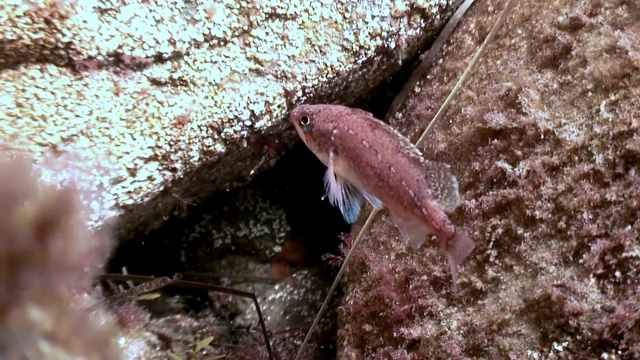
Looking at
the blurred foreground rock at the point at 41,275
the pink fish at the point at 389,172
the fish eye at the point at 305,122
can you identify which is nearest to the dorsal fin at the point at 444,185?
the pink fish at the point at 389,172

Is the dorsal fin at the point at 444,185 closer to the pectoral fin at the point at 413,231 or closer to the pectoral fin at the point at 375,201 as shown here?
the pectoral fin at the point at 413,231

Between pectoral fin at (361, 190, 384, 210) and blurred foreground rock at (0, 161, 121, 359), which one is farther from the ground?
blurred foreground rock at (0, 161, 121, 359)

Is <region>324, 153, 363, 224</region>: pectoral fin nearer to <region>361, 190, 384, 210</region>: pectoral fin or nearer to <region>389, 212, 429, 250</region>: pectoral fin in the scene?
<region>361, 190, 384, 210</region>: pectoral fin

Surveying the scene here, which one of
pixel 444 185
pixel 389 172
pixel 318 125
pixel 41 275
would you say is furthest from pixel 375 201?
pixel 41 275

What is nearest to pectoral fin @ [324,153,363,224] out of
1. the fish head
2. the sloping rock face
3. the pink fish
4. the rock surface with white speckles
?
the pink fish

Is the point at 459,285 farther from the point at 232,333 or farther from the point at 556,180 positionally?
the point at 232,333

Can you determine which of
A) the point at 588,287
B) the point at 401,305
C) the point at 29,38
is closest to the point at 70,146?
the point at 29,38

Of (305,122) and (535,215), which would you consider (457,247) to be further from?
(305,122)
